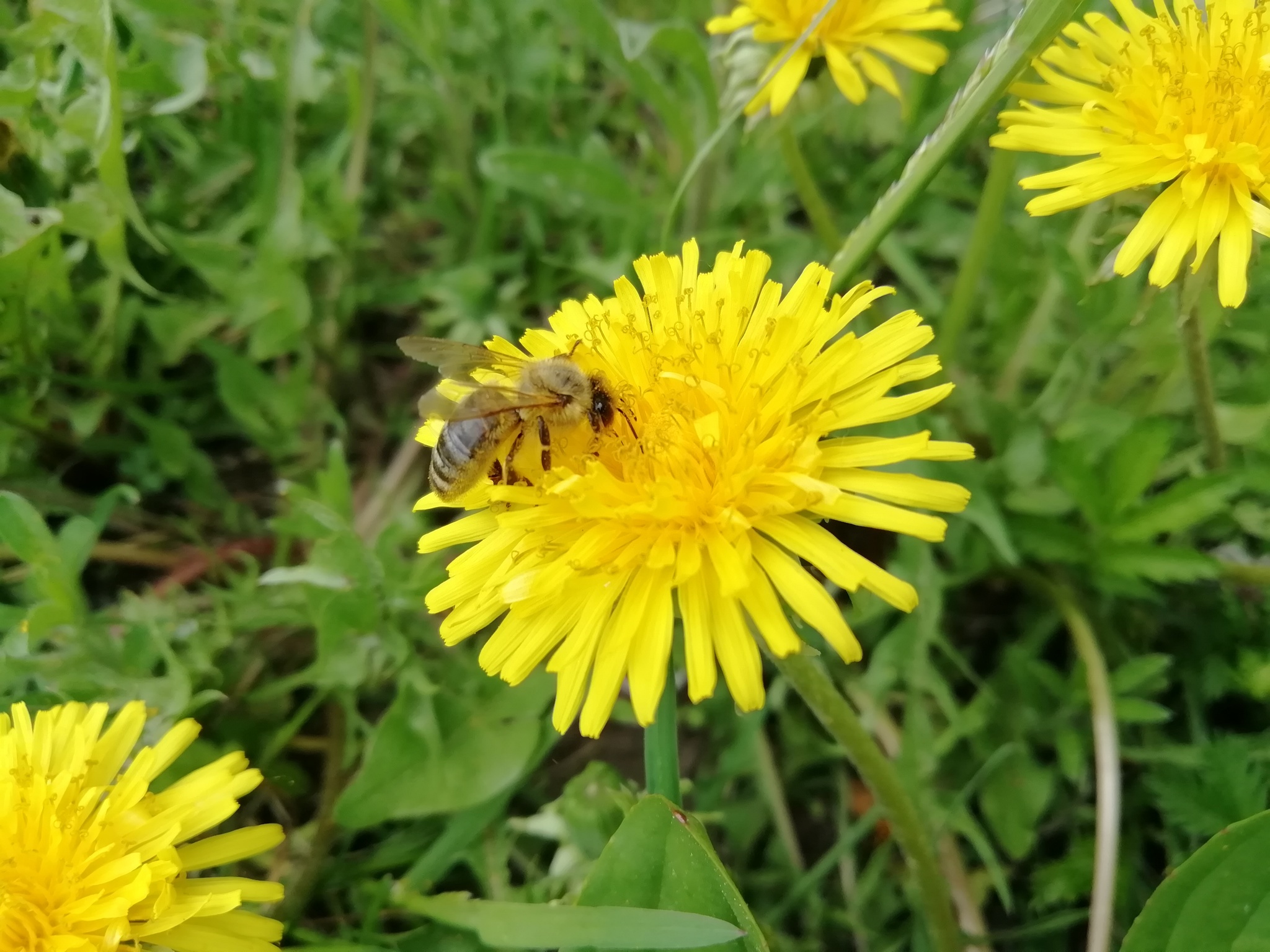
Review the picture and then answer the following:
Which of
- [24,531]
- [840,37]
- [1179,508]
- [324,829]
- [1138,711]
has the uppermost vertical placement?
[840,37]

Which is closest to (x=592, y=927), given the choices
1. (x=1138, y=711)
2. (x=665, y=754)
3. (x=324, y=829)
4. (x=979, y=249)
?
(x=665, y=754)

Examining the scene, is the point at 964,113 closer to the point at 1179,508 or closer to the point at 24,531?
the point at 1179,508

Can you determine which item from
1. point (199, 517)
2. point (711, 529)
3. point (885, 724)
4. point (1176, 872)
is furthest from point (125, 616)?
point (1176, 872)

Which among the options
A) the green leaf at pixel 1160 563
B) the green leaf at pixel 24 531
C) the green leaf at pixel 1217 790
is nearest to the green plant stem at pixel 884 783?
the green leaf at pixel 1217 790

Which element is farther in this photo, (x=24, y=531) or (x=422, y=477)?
(x=422, y=477)

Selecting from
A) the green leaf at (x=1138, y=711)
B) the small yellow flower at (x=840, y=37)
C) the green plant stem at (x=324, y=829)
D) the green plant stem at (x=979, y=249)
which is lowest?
the green plant stem at (x=324, y=829)

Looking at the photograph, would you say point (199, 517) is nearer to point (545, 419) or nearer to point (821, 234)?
point (545, 419)

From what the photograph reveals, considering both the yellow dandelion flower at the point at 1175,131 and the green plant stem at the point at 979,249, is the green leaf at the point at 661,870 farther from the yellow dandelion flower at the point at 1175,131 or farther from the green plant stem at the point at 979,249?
the green plant stem at the point at 979,249
